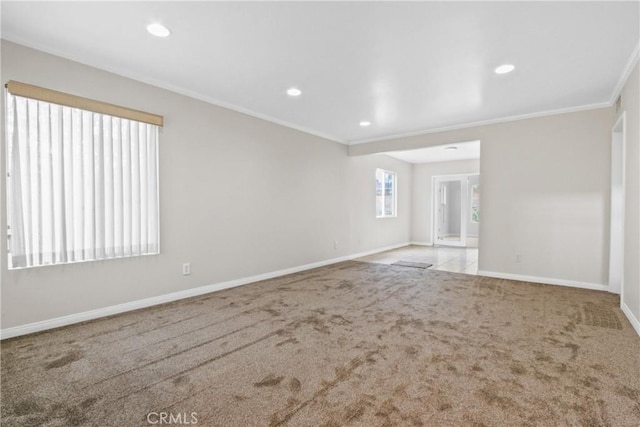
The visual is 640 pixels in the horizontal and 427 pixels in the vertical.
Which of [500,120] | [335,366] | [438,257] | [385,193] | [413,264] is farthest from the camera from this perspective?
[385,193]

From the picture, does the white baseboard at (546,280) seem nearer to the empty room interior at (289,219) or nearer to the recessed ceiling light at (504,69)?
the empty room interior at (289,219)

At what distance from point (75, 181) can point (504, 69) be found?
14.5 feet

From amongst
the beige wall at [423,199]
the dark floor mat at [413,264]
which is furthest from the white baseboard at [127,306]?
the beige wall at [423,199]

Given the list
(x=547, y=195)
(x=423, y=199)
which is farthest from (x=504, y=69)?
(x=423, y=199)

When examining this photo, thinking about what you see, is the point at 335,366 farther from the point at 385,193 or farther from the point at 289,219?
the point at 385,193

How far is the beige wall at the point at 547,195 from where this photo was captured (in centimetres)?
429

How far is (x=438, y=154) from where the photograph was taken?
7.82 metres

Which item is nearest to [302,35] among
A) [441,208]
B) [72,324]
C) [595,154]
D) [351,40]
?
[351,40]

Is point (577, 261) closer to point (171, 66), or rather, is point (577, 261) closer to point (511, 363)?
point (511, 363)

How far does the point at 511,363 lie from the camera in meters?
2.21

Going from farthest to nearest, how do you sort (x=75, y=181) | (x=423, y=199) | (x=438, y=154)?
(x=423, y=199) < (x=438, y=154) < (x=75, y=181)

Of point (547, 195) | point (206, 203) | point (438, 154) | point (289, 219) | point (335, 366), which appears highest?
point (438, 154)

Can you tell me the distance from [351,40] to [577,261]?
4.43 metres

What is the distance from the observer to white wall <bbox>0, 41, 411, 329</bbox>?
281 centimetres
